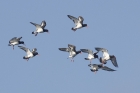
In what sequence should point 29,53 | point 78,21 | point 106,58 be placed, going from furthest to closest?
point 78,21
point 29,53
point 106,58

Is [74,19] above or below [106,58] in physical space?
above

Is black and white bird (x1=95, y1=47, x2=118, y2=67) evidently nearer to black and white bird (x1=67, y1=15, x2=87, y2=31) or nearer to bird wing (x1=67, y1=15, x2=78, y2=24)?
black and white bird (x1=67, y1=15, x2=87, y2=31)

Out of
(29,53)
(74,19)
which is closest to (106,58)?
(74,19)

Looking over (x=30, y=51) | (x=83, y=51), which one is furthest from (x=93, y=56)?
(x=30, y=51)

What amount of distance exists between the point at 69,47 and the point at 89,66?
460 centimetres

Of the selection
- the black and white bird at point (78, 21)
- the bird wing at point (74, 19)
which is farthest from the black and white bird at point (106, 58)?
the bird wing at point (74, 19)

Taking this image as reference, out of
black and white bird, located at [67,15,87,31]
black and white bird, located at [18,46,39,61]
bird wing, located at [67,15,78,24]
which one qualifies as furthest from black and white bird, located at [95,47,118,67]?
black and white bird, located at [18,46,39,61]

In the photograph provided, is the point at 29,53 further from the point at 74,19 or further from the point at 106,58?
the point at 106,58

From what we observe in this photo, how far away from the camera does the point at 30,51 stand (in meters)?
104

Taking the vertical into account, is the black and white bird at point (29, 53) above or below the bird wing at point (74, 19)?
below

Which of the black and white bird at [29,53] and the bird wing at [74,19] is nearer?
the black and white bird at [29,53]

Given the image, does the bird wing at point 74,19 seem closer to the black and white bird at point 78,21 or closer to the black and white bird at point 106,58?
the black and white bird at point 78,21

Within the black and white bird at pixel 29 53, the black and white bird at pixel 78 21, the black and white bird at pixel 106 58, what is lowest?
the black and white bird at pixel 106 58

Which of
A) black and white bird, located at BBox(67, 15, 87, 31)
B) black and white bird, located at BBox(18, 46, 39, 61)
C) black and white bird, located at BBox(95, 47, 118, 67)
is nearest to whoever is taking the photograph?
black and white bird, located at BBox(95, 47, 118, 67)
